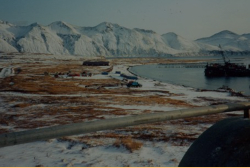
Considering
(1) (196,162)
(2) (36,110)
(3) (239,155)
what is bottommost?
(2) (36,110)

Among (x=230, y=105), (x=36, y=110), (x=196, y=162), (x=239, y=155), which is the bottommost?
(x=36, y=110)

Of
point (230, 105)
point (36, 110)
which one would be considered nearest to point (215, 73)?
point (36, 110)

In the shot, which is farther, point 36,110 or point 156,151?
point 36,110

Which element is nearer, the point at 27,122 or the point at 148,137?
the point at 148,137

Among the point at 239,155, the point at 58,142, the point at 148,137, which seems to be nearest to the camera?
the point at 239,155

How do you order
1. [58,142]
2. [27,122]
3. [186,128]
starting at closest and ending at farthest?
[58,142], [186,128], [27,122]

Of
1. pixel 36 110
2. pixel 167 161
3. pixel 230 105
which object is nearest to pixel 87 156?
pixel 167 161

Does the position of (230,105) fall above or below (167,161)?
above

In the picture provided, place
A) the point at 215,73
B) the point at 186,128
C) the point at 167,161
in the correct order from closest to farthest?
the point at 167,161 → the point at 186,128 → the point at 215,73

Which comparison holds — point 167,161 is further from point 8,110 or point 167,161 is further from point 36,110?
point 8,110
